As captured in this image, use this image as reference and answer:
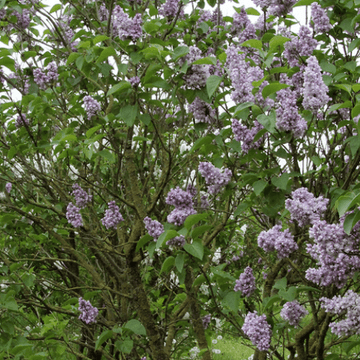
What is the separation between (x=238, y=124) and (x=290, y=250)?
608 millimetres

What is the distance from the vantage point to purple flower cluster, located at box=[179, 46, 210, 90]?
200 cm

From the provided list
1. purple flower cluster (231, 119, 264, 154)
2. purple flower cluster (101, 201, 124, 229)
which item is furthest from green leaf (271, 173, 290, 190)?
purple flower cluster (101, 201, 124, 229)

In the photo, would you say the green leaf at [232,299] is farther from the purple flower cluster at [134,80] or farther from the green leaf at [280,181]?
the purple flower cluster at [134,80]

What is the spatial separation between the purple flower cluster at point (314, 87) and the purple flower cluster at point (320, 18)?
65 cm

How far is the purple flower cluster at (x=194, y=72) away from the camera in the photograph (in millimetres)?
2000

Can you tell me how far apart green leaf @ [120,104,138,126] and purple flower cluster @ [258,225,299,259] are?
0.86 m

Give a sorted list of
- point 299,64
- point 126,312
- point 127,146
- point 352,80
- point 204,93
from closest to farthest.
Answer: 1. point 204,93
2. point 352,80
3. point 299,64
4. point 127,146
5. point 126,312

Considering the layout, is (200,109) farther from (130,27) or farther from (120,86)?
(130,27)

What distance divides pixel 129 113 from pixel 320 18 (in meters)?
1.19

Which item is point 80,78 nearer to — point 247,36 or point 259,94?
point 247,36

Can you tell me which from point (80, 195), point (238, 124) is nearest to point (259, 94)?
point (238, 124)

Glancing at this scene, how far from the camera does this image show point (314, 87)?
186 cm

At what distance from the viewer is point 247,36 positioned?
8.80ft

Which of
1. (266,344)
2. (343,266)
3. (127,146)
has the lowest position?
(266,344)
